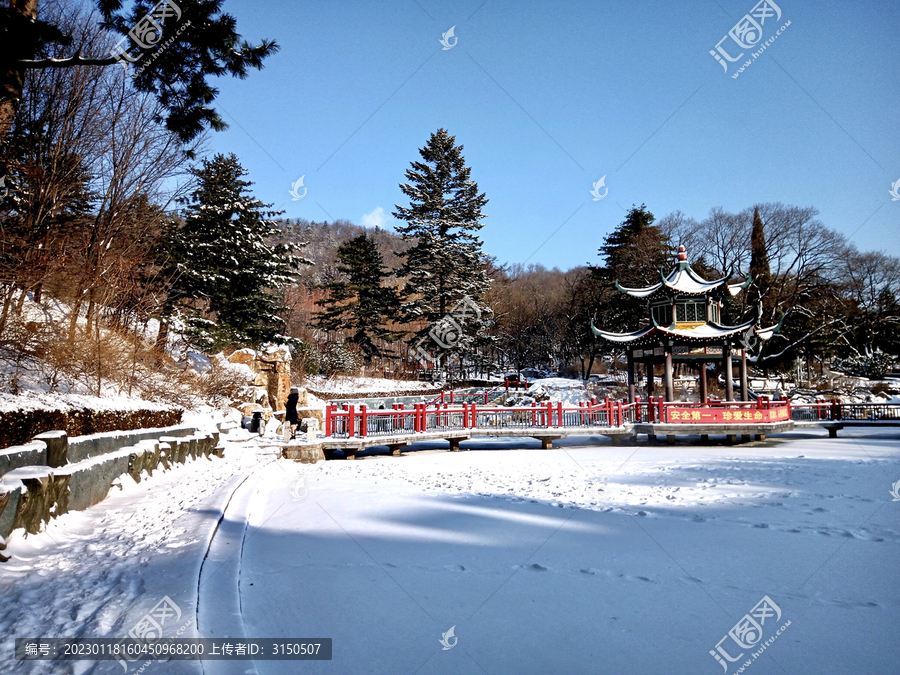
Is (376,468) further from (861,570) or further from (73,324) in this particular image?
(861,570)

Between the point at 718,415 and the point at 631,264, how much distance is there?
2091 centimetres

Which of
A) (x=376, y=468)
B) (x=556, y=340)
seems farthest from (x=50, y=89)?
(x=556, y=340)

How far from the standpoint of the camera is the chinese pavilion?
19.2 metres

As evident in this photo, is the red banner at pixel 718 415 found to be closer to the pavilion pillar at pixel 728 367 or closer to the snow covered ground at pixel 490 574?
the pavilion pillar at pixel 728 367

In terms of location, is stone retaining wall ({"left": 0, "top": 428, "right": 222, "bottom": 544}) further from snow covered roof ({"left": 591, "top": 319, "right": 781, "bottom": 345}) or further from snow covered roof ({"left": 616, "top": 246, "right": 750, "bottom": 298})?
snow covered roof ({"left": 616, "top": 246, "right": 750, "bottom": 298})

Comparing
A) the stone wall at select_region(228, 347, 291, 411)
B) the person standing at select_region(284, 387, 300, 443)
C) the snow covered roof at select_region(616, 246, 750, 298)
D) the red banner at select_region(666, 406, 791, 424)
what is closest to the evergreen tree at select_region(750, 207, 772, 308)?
the snow covered roof at select_region(616, 246, 750, 298)

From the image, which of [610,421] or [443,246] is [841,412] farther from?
[443,246]

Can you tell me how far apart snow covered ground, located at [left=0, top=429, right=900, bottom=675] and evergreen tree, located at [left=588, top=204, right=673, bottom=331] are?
91.6ft

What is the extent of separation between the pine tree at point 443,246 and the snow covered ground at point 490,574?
86.7 feet

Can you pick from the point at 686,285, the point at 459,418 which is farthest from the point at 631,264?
the point at 459,418

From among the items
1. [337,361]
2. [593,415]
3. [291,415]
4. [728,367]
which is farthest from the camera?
[337,361]

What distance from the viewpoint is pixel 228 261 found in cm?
2456

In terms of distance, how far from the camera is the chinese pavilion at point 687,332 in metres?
19.2

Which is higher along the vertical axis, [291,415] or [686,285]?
[686,285]
